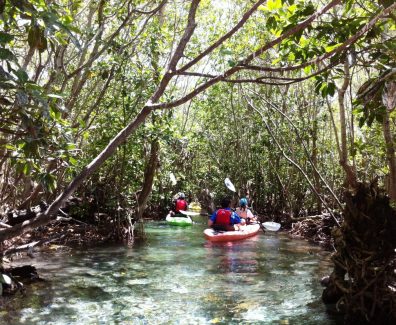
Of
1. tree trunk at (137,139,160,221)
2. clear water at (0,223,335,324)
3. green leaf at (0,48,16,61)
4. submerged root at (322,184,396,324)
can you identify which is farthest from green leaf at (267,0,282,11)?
tree trunk at (137,139,160,221)

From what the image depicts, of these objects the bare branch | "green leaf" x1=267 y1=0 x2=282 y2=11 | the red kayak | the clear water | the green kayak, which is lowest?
the clear water

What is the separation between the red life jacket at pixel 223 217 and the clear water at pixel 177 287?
2.98 ft

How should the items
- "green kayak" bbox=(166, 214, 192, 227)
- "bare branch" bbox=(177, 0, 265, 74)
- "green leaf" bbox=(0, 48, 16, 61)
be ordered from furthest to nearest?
"green kayak" bbox=(166, 214, 192, 227)
"bare branch" bbox=(177, 0, 265, 74)
"green leaf" bbox=(0, 48, 16, 61)

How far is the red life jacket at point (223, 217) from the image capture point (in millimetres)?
11785

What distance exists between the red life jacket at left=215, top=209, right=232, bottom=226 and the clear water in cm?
91

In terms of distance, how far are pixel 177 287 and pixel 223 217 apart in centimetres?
508

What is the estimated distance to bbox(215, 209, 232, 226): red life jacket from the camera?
11785 mm

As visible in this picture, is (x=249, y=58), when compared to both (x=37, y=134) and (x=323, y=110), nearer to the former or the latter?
(x=37, y=134)

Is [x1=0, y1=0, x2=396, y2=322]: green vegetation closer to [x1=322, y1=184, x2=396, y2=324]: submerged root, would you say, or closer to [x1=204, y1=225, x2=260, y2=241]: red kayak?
[x1=322, y1=184, x2=396, y2=324]: submerged root

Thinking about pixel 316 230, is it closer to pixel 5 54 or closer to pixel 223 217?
pixel 223 217

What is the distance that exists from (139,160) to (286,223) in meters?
5.88

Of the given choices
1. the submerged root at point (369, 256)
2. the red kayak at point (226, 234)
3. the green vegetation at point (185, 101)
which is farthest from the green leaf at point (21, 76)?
the red kayak at point (226, 234)

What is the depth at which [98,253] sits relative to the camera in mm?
9734

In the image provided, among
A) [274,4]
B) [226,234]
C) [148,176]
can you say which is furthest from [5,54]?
[148,176]
